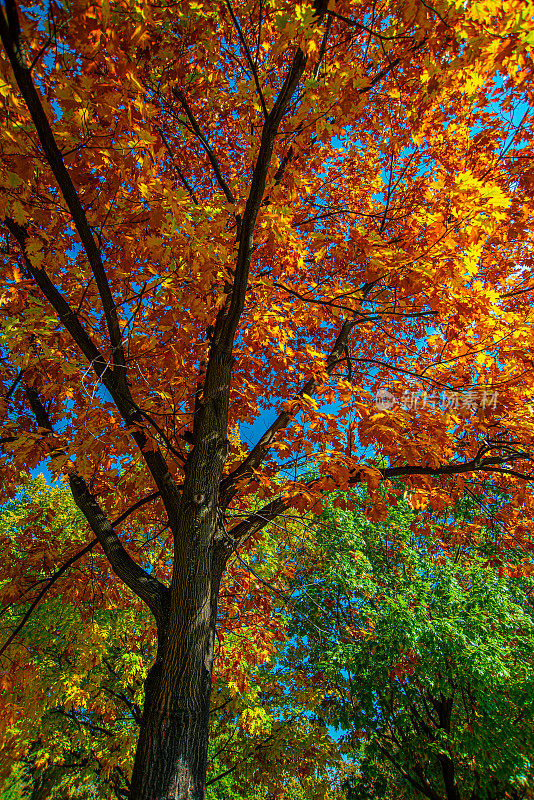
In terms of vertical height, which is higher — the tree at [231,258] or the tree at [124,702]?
the tree at [231,258]

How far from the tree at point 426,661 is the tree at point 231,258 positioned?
103 inches

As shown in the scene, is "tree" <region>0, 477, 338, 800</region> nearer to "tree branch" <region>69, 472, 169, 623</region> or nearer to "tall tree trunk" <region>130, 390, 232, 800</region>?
"tree branch" <region>69, 472, 169, 623</region>

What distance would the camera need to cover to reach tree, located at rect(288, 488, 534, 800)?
6918 mm

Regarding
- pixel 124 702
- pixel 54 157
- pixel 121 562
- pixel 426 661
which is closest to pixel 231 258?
pixel 54 157

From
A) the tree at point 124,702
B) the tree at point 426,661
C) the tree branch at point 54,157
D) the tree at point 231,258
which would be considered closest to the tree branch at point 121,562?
the tree at point 231,258

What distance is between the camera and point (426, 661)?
7.86m

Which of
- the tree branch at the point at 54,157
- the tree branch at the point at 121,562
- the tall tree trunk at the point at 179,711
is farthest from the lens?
the tree branch at the point at 121,562

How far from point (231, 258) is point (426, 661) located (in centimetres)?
870

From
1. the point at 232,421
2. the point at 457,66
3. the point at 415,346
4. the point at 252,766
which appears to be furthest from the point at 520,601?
the point at 457,66

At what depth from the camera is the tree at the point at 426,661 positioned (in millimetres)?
6918

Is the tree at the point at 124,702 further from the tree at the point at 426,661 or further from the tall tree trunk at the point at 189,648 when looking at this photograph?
the tall tree trunk at the point at 189,648

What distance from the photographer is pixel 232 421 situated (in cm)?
529

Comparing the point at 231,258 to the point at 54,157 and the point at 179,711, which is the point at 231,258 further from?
the point at 179,711

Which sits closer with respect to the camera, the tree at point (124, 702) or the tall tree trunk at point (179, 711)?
the tall tree trunk at point (179, 711)
